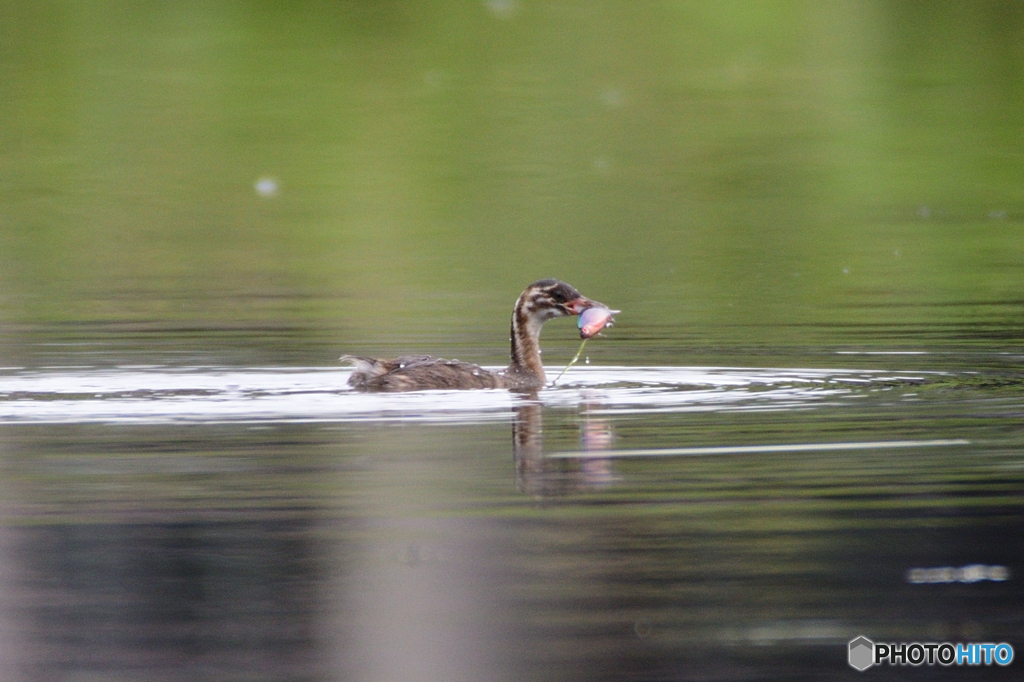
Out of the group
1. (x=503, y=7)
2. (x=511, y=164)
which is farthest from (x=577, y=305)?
(x=503, y=7)

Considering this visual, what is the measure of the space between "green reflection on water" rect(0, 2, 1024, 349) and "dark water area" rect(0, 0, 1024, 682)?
0.62 feet

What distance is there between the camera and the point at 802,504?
7945mm

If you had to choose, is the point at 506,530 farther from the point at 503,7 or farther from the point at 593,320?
the point at 503,7

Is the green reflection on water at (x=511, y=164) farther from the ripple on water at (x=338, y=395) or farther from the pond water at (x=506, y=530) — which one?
the pond water at (x=506, y=530)

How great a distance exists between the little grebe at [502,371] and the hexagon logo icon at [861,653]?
19.1 ft

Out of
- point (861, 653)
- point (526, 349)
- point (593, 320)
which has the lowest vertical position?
point (861, 653)

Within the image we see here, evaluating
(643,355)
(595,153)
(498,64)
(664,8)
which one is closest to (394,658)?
(643,355)

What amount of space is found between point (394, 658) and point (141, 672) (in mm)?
686

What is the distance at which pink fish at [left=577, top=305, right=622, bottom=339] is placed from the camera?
12094mm

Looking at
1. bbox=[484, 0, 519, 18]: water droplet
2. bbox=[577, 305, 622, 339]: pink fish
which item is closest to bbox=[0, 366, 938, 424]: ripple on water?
bbox=[577, 305, 622, 339]: pink fish

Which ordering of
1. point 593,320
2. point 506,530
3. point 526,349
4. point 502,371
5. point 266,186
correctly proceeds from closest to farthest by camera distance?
1. point 506,530
2. point 593,320
3. point 526,349
4. point 502,371
5. point 266,186

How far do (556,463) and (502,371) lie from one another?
380 cm

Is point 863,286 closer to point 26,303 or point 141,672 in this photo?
point 26,303

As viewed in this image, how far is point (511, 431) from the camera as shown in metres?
10.2
